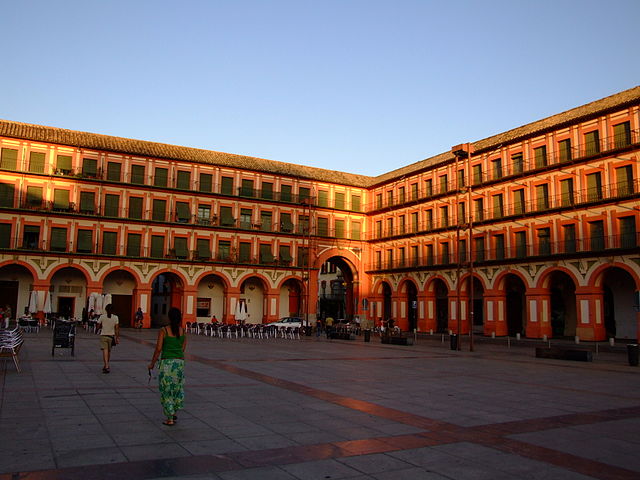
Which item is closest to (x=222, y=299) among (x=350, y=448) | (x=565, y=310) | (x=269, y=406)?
(x=565, y=310)

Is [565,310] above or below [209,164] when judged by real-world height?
below

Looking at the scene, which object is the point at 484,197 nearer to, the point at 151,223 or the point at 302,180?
the point at 302,180

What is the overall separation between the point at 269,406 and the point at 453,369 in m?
9.57

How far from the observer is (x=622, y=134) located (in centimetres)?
3312

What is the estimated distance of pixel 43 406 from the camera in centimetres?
920

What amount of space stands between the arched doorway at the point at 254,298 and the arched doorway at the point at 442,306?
16.0 m

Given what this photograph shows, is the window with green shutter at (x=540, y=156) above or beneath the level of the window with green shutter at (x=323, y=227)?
above

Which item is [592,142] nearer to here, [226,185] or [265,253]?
[265,253]

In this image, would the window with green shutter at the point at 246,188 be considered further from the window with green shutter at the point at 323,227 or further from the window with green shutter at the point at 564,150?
the window with green shutter at the point at 564,150

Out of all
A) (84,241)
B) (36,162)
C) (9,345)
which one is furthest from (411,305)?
(9,345)

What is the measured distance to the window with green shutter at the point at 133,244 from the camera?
44250 millimetres

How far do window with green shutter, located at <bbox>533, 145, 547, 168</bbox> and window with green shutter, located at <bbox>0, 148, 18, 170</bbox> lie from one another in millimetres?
38143

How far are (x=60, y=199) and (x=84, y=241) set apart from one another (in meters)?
3.72

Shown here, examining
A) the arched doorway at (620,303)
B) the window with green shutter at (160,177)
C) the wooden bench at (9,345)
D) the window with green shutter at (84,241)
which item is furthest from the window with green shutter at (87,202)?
the arched doorway at (620,303)
